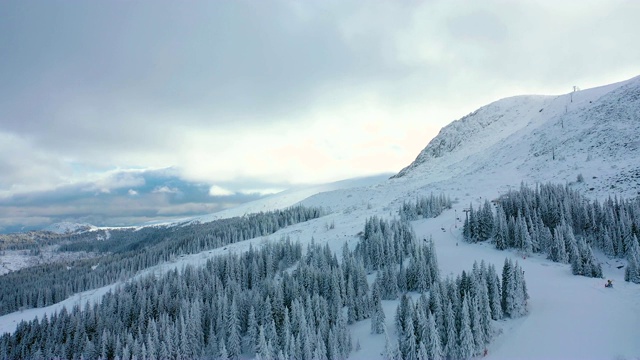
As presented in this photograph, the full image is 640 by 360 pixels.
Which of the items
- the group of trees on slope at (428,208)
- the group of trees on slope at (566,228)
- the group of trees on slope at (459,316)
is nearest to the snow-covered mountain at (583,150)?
the group of trees on slope at (566,228)

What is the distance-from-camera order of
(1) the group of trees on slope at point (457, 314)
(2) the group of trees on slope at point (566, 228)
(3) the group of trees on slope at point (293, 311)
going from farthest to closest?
1. (2) the group of trees on slope at point (566, 228)
2. (3) the group of trees on slope at point (293, 311)
3. (1) the group of trees on slope at point (457, 314)

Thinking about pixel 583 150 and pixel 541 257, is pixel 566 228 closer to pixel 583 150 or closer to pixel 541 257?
pixel 541 257

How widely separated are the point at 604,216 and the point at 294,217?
123 m

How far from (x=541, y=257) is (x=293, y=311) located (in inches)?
1760

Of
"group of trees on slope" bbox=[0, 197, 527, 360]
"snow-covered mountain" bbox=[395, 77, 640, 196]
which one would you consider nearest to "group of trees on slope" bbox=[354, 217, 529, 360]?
"group of trees on slope" bbox=[0, 197, 527, 360]

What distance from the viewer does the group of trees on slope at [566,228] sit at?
4858cm

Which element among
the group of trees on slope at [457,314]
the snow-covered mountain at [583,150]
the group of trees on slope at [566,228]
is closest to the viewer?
the group of trees on slope at [457,314]

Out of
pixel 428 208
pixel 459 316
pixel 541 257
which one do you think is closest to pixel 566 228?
pixel 541 257

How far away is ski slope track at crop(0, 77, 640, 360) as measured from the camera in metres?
34.4

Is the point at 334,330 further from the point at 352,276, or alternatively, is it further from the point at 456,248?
the point at 456,248

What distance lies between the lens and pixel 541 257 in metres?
57.8

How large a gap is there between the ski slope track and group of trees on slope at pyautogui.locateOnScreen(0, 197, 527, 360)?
3676mm

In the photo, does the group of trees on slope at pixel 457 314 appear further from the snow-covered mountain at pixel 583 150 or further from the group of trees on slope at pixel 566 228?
the snow-covered mountain at pixel 583 150

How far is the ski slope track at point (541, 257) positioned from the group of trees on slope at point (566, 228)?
2.48 metres
